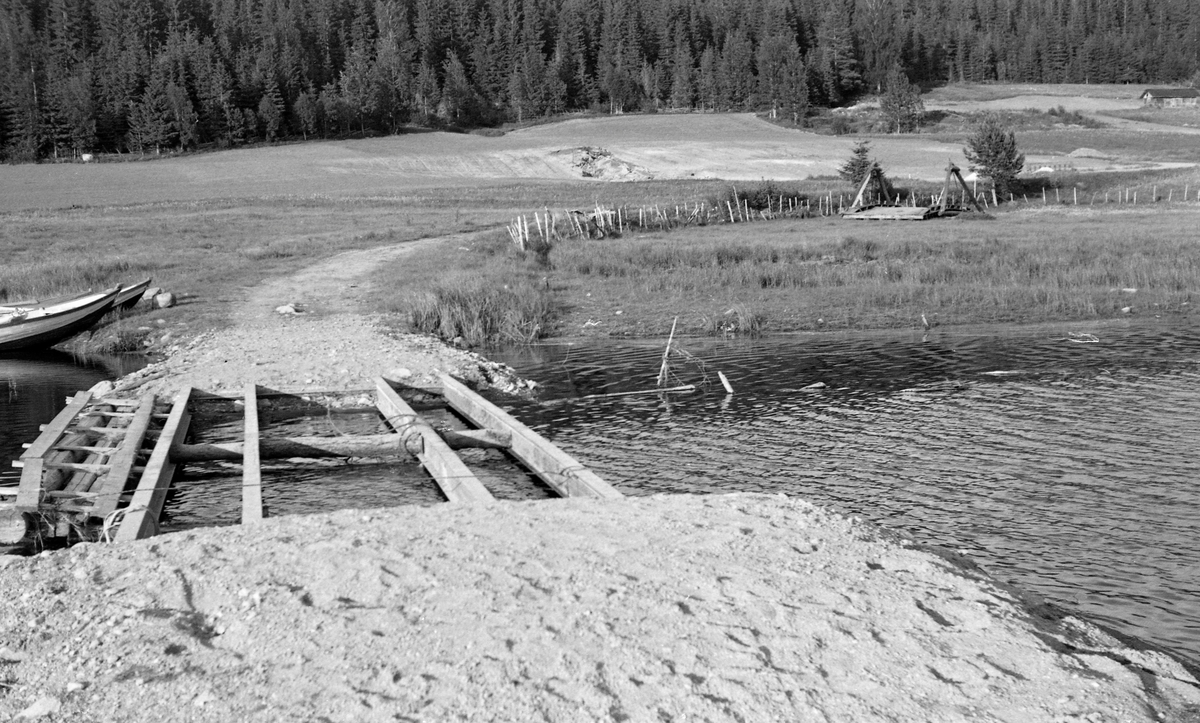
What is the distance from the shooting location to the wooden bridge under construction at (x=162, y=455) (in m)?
11.2

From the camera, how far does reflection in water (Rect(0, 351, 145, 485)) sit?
1741 centimetres

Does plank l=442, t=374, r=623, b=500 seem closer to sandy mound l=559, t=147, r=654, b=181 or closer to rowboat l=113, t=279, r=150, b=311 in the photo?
rowboat l=113, t=279, r=150, b=311

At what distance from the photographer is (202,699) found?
6.34 metres

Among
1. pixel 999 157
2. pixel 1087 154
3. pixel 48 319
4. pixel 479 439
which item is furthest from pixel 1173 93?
pixel 479 439

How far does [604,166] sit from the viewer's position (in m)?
95.6

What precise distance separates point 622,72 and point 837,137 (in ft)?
223

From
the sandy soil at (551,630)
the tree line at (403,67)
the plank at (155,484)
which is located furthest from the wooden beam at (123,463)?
the tree line at (403,67)

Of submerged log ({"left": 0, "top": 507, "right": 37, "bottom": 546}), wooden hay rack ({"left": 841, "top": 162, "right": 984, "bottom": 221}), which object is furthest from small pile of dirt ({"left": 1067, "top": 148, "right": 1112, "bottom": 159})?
submerged log ({"left": 0, "top": 507, "right": 37, "bottom": 546})

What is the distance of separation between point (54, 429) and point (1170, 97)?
16553cm

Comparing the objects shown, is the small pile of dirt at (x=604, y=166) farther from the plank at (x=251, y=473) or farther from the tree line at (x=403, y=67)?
the plank at (x=251, y=473)

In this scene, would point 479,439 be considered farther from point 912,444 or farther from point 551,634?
point 551,634

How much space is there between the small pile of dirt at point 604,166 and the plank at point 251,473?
7317 centimetres

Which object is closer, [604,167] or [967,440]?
[967,440]

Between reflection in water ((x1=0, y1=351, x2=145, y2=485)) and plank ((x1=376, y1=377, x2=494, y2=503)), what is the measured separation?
5.19 m
